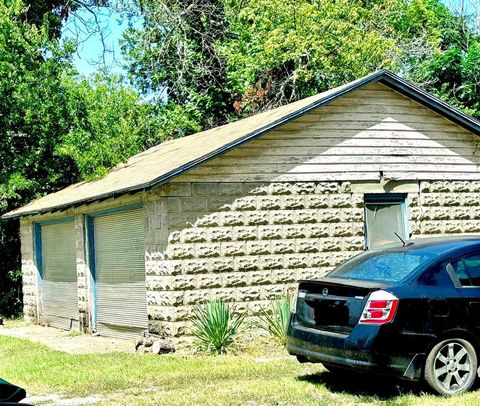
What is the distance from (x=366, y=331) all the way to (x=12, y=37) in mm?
16897

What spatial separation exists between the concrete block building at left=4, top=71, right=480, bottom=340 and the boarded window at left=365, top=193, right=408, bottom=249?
0.07 ft

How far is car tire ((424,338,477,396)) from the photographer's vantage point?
28.0 feet

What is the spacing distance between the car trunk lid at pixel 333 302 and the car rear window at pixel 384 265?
23 centimetres

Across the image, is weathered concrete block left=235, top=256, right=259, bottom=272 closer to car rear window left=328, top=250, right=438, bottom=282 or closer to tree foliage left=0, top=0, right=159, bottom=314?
car rear window left=328, top=250, right=438, bottom=282

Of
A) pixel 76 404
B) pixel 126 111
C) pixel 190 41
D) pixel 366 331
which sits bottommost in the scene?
pixel 76 404

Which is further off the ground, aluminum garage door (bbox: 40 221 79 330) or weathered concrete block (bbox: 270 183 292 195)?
weathered concrete block (bbox: 270 183 292 195)

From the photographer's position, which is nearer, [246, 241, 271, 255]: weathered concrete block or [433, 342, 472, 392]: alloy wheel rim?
[433, 342, 472, 392]: alloy wheel rim

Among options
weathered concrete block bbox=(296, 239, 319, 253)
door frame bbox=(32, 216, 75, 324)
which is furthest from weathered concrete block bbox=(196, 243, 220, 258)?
door frame bbox=(32, 216, 75, 324)

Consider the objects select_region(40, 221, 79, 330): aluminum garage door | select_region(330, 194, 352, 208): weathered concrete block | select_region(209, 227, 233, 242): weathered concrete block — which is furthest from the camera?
select_region(40, 221, 79, 330): aluminum garage door

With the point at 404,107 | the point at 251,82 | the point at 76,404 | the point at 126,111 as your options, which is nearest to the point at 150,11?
the point at 251,82

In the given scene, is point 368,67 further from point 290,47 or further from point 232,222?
point 232,222

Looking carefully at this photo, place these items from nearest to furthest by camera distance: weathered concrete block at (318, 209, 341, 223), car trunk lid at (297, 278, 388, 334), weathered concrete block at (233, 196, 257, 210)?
car trunk lid at (297, 278, 388, 334) → weathered concrete block at (233, 196, 257, 210) → weathered concrete block at (318, 209, 341, 223)

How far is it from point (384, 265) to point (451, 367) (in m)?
1.36

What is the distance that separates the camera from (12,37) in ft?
73.5
